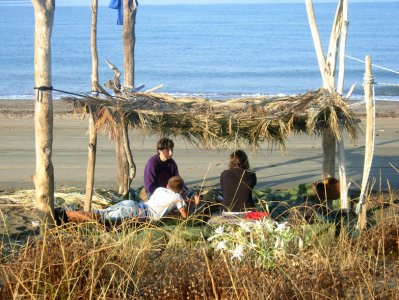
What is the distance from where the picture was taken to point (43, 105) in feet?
26.4

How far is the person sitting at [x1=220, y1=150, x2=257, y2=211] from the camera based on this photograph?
8.69 metres

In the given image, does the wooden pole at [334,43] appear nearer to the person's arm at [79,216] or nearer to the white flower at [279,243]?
the person's arm at [79,216]

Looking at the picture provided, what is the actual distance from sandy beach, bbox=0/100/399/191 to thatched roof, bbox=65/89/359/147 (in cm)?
142

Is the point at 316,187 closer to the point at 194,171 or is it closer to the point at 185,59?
the point at 194,171

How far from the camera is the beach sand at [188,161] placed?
39.1 feet

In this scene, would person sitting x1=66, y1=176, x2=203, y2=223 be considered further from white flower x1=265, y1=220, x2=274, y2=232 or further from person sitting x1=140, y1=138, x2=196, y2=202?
white flower x1=265, y1=220, x2=274, y2=232

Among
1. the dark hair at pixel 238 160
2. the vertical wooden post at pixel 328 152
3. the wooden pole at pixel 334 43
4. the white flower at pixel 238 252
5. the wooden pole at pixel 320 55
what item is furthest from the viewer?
the vertical wooden post at pixel 328 152

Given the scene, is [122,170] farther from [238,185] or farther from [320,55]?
[320,55]

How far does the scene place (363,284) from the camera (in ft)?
18.9

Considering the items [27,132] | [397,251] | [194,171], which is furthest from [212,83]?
[397,251]

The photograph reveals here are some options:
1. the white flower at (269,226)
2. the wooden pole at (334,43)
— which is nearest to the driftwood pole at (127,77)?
the wooden pole at (334,43)

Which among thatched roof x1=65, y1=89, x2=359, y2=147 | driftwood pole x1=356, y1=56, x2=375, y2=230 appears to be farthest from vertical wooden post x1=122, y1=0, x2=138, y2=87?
driftwood pole x1=356, y1=56, x2=375, y2=230

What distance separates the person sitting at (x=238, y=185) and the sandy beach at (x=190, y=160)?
6.04ft

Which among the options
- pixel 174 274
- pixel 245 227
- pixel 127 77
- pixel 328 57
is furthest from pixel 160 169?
pixel 174 274
